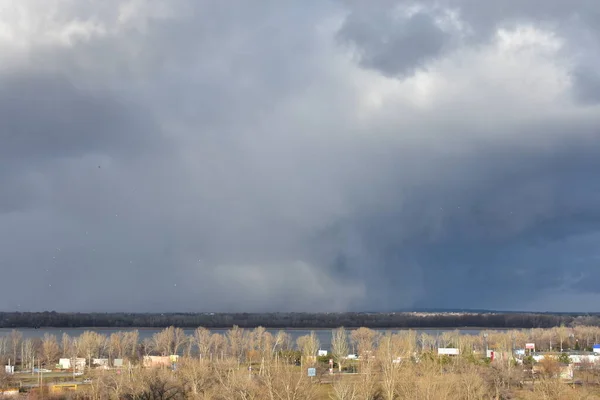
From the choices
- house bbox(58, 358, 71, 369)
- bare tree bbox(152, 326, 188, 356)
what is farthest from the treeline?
house bbox(58, 358, 71, 369)

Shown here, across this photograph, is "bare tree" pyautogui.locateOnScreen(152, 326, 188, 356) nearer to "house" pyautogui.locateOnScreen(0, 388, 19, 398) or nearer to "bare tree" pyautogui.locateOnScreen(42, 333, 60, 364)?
"bare tree" pyautogui.locateOnScreen(42, 333, 60, 364)

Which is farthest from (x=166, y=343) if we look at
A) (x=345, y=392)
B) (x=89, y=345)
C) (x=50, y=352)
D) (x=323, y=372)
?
→ (x=345, y=392)

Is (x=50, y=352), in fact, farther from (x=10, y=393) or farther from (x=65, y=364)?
(x=10, y=393)

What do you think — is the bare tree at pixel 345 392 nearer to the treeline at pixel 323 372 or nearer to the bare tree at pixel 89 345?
the treeline at pixel 323 372

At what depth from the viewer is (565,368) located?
84562mm

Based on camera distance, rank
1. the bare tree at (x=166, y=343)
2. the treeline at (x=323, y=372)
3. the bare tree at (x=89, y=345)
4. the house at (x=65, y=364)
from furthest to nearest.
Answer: the bare tree at (x=166, y=343)
the bare tree at (x=89, y=345)
the house at (x=65, y=364)
the treeline at (x=323, y=372)

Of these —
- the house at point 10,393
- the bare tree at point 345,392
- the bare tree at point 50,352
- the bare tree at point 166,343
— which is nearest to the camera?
the bare tree at point 345,392

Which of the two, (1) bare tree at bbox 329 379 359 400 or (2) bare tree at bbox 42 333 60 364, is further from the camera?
(2) bare tree at bbox 42 333 60 364

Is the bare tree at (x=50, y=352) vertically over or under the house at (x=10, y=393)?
under

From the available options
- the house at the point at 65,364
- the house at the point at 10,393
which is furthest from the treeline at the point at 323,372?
the house at the point at 65,364

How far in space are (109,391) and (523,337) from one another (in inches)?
4054

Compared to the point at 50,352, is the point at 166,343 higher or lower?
higher

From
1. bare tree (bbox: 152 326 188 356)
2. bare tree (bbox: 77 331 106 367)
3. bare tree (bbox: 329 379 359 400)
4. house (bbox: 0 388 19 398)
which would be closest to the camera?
bare tree (bbox: 329 379 359 400)

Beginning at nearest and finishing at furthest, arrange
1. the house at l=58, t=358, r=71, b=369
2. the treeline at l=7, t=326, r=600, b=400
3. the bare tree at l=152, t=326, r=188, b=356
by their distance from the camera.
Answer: the treeline at l=7, t=326, r=600, b=400 < the house at l=58, t=358, r=71, b=369 < the bare tree at l=152, t=326, r=188, b=356
